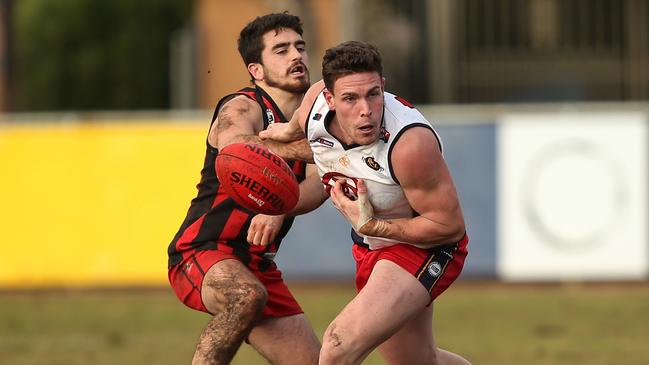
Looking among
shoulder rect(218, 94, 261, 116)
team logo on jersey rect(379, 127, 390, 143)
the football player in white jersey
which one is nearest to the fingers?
the football player in white jersey

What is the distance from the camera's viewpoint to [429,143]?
282 inches

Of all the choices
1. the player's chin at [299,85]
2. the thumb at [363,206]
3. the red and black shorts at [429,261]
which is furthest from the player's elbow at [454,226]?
the player's chin at [299,85]

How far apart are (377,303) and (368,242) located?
61 centimetres

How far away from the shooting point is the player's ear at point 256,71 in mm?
7914

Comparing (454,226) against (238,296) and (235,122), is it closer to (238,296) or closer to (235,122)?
(238,296)

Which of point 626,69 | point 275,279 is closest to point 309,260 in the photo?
point 275,279

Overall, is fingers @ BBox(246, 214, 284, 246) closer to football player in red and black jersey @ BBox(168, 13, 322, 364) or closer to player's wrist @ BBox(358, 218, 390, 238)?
football player in red and black jersey @ BBox(168, 13, 322, 364)

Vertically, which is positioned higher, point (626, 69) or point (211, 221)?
point (211, 221)

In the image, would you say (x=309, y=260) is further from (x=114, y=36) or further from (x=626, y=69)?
(x=114, y=36)

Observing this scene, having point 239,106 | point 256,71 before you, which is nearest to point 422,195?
point 239,106

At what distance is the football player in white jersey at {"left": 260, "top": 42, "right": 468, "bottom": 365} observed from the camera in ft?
23.3

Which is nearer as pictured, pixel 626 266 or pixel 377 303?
pixel 377 303

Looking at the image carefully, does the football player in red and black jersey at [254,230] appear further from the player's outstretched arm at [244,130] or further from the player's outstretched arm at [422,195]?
the player's outstretched arm at [422,195]

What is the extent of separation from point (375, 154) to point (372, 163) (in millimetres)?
51
